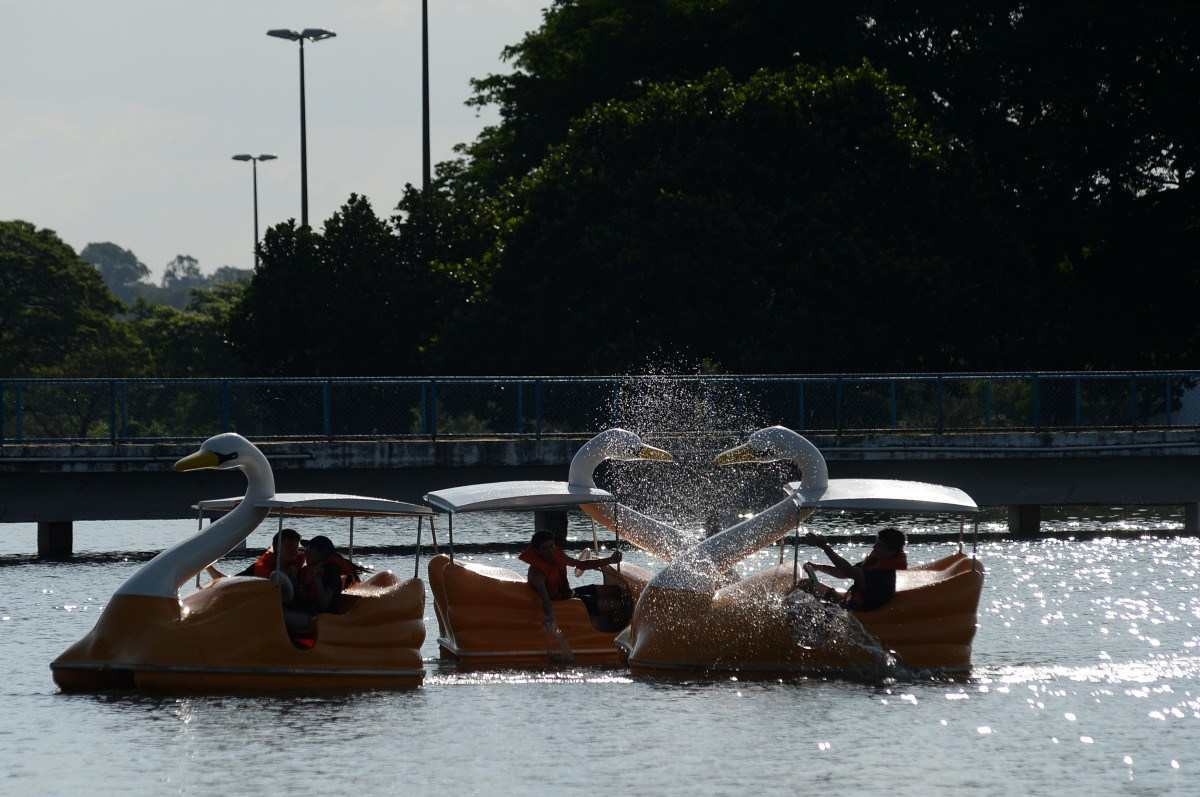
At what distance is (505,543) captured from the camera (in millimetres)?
44031

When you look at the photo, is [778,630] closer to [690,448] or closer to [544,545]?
[544,545]

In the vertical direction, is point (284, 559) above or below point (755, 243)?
below

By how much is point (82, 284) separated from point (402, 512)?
261 feet

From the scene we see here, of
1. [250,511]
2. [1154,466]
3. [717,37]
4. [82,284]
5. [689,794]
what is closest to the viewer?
[689,794]

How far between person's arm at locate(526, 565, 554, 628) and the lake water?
70 cm

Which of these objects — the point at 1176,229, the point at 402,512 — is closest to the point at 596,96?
the point at 1176,229

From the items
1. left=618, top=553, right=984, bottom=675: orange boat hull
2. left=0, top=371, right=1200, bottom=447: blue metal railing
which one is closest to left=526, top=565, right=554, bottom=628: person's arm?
left=618, top=553, right=984, bottom=675: orange boat hull

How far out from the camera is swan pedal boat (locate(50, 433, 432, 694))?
21625 mm

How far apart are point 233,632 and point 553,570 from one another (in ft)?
13.2

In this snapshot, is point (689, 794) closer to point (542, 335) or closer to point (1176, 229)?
point (542, 335)

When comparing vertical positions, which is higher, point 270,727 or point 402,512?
point 402,512

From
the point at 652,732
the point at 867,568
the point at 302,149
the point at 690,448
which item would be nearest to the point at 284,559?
the point at 652,732

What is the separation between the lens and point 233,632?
21781mm

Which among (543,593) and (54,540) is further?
(54,540)
